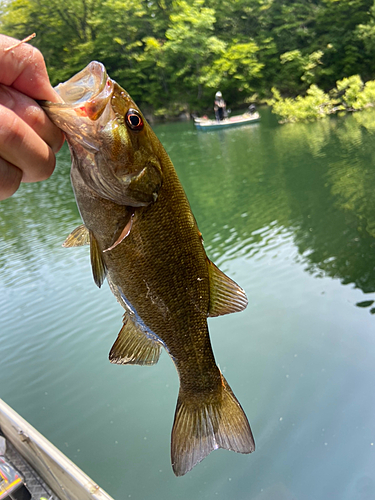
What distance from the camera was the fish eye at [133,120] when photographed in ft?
4.40

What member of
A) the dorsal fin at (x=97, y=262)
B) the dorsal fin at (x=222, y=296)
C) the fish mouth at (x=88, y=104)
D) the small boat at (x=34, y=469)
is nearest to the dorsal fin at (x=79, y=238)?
the dorsal fin at (x=97, y=262)

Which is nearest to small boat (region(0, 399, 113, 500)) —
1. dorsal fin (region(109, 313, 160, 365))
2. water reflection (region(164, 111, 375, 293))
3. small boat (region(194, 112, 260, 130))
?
dorsal fin (region(109, 313, 160, 365))

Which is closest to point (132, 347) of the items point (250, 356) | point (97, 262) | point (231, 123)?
point (97, 262)

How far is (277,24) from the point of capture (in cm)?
3631

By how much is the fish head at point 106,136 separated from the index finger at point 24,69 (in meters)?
0.07

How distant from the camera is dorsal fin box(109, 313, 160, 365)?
1.60 m

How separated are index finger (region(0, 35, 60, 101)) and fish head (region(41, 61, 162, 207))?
0.22ft

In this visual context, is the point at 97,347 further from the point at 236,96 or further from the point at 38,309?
the point at 236,96

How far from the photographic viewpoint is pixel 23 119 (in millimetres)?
1146

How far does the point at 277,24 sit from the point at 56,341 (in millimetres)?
38791

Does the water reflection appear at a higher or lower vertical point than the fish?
lower

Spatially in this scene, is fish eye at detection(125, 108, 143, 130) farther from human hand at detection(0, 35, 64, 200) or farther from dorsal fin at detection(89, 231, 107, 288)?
dorsal fin at detection(89, 231, 107, 288)

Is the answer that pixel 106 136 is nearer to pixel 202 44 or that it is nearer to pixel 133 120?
pixel 133 120

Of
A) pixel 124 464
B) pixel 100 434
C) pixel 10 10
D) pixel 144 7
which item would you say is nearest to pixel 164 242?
pixel 124 464
